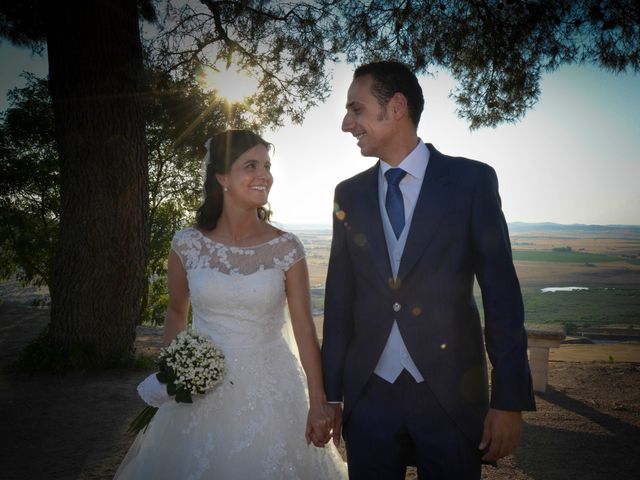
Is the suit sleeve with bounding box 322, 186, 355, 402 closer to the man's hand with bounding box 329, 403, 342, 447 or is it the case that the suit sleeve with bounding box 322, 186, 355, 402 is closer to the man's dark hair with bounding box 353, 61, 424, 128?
the man's hand with bounding box 329, 403, 342, 447

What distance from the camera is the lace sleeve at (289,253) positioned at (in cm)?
321

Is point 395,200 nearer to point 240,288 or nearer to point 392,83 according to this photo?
point 392,83

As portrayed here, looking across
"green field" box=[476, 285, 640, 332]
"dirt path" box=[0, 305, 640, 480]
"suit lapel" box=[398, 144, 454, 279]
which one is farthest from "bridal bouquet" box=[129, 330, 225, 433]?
"green field" box=[476, 285, 640, 332]

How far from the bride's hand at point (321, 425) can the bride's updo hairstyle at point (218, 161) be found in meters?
1.84

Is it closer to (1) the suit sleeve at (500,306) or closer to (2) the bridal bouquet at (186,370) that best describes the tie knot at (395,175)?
(1) the suit sleeve at (500,306)

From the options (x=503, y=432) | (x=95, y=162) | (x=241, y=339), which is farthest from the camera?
(x=95, y=162)

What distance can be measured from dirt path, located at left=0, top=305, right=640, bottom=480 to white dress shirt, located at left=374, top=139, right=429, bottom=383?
275 centimetres

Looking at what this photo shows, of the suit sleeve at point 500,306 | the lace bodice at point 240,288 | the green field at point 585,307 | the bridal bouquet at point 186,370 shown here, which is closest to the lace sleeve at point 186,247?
the lace bodice at point 240,288


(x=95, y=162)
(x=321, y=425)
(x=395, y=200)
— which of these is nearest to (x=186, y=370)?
(x=321, y=425)

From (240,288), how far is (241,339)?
15.3 inches

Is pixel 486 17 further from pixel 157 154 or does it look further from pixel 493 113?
pixel 157 154

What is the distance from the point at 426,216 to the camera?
79.4 inches

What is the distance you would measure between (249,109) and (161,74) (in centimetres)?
196

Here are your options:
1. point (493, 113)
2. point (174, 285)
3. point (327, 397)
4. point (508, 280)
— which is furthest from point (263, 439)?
point (493, 113)
